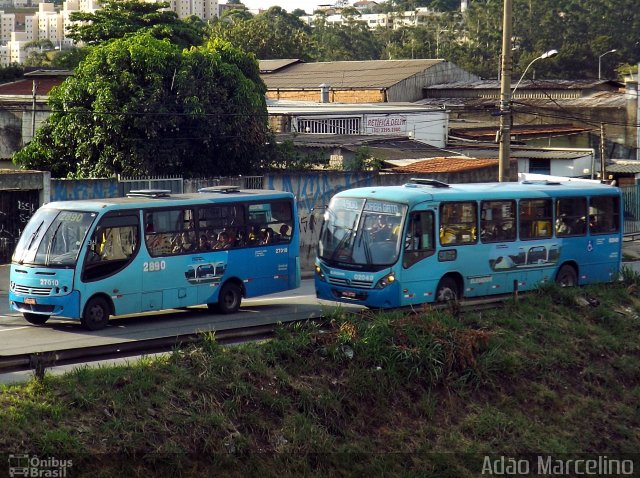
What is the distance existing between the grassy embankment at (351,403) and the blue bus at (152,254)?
4.00 meters

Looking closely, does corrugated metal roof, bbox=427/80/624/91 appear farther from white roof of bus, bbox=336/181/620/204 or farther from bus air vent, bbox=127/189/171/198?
bus air vent, bbox=127/189/171/198

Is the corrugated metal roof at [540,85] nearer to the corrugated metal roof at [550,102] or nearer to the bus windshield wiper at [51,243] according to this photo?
the corrugated metal roof at [550,102]

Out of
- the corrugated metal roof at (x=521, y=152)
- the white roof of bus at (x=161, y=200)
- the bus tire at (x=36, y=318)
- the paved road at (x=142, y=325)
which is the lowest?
the paved road at (x=142, y=325)

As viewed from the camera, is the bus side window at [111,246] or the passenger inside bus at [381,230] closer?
the bus side window at [111,246]

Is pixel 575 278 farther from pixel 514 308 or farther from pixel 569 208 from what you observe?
pixel 514 308

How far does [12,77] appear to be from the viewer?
56125 millimetres

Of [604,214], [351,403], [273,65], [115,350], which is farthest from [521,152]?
[115,350]

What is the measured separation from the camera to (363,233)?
59.7 ft

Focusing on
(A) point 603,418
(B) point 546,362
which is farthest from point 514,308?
(A) point 603,418

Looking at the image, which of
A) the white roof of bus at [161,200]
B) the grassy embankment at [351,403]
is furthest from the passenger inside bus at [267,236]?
the grassy embankment at [351,403]

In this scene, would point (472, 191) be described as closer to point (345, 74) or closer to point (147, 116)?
point (147, 116)

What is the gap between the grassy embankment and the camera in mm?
11289

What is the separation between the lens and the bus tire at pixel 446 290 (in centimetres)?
1878

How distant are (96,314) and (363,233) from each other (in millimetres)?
4997
